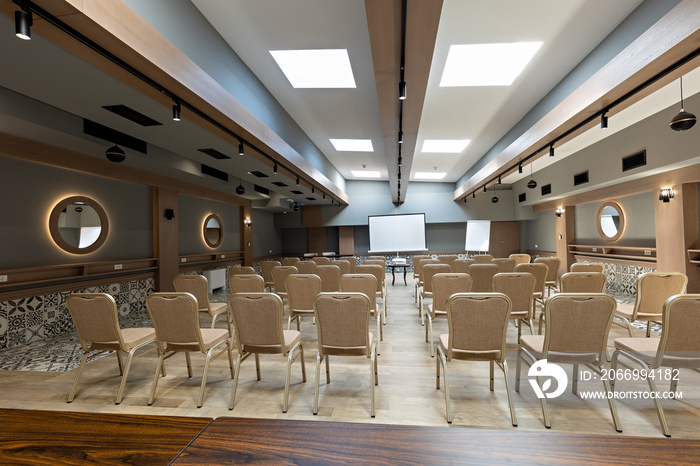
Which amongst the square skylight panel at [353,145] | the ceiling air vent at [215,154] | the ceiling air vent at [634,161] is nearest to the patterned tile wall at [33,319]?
the ceiling air vent at [215,154]

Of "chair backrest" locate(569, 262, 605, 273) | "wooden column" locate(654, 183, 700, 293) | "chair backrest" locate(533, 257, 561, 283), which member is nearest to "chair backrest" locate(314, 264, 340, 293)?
"chair backrest" locate(533, 257, 561, 283)

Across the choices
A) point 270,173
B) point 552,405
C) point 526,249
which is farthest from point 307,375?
→ point 526,249

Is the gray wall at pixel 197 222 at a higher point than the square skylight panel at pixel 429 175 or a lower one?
lower

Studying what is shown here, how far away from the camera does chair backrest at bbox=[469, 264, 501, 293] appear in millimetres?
4996

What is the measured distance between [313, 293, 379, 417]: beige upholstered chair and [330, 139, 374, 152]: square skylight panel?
5281 millimetres

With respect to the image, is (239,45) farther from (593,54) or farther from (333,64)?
(593,54)

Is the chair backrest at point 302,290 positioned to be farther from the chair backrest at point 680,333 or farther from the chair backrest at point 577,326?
the chair backrest at point 680,333

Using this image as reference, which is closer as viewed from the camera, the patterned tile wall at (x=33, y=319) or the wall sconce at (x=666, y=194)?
the patterned tile wall at (x=33, y=319)

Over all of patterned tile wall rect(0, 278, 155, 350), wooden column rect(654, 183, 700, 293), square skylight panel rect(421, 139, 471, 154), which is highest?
square skylight panel rect(421, 139, 471, 154)

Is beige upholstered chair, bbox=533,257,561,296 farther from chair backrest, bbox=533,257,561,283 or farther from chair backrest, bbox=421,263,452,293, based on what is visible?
chair backrest, bbox=421,263,452,293

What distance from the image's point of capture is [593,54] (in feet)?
12.8

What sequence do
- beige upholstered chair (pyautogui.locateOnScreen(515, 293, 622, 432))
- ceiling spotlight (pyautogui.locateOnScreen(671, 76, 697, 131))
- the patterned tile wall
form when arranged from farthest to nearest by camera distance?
the patterned tile wall
ceiling spotlight (pyautogui.locateOnScreen(671, 76, 697, 131))
beige upholstered chair (pyautogui.locateOnScreen(515, 293, 622, 432))

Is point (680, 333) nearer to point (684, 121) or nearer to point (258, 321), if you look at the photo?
point (684, 121)

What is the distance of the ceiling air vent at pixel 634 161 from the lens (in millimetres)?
5949
